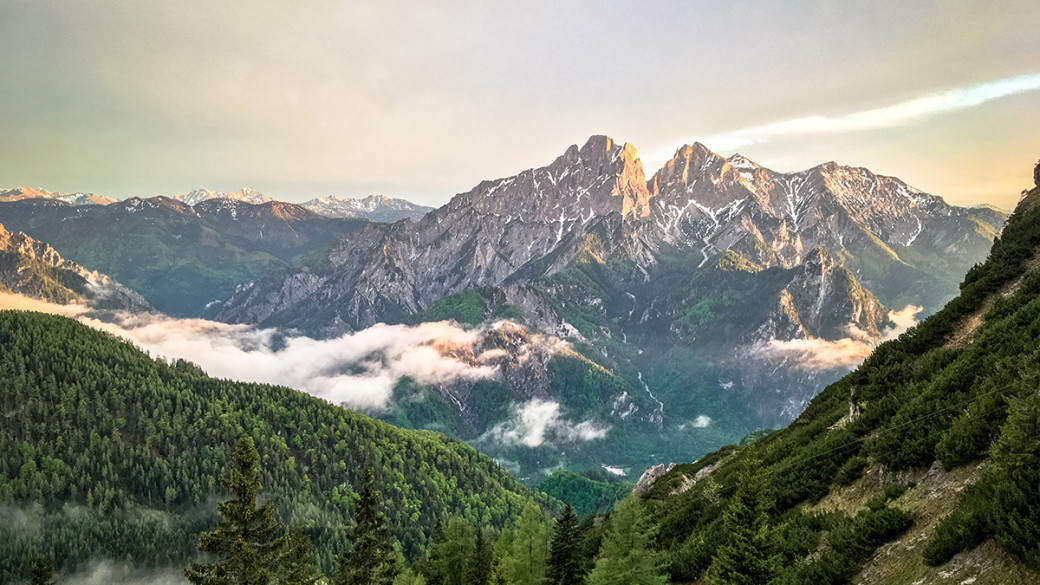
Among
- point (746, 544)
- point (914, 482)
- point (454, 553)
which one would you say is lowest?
point (454, 553)

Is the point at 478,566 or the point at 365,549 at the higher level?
the point at 365,549

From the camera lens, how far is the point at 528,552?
44219mm

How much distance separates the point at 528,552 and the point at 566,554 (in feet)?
19.9

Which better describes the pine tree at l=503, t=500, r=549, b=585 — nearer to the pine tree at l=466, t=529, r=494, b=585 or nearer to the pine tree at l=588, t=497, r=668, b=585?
the pine tree at l=466, t=529, r=494, b=585

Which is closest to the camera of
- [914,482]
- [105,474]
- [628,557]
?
[914,482]

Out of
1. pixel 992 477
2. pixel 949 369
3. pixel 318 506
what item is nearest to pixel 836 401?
pixel 949 369

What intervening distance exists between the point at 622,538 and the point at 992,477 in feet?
51.4

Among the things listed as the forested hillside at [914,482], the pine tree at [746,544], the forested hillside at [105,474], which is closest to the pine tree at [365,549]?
the forested hillside at [914,482]

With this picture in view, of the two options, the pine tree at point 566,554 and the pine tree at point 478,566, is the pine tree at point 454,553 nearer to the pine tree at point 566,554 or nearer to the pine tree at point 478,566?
the pine tree at point 478,566

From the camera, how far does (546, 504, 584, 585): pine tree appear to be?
125 ft

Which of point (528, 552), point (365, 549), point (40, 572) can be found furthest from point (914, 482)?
point (40, 572)

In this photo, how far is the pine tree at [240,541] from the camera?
2539cm

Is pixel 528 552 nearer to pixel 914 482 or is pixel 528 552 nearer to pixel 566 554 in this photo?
pixel 566 554

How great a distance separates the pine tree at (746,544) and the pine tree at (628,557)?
608cm
